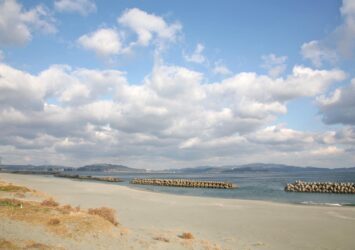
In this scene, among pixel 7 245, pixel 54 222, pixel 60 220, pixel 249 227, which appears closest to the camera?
pixel 7 245

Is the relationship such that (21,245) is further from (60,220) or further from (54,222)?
(60,220)

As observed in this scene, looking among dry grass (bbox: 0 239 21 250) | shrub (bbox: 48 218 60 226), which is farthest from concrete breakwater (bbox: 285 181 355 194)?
dry grass (bbox: 0 239 21 250)

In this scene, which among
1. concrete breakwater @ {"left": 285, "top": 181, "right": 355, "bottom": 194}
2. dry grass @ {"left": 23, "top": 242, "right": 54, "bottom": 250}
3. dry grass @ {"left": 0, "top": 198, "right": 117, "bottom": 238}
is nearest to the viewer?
dry grass @ {"left": 23, "top": 242, "right": 54, "bottom": 250}

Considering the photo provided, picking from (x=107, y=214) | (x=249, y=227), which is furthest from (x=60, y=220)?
(x=249, y=227)

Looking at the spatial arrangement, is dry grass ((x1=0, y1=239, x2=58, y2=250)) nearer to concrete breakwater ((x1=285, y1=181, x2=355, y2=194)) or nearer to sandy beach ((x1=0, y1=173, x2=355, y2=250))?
sandy beach ((x1=0, y1=173, x2=355, y2=250))

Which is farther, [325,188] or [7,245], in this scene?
[325,188]

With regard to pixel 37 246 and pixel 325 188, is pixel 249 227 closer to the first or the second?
pixel 37 246

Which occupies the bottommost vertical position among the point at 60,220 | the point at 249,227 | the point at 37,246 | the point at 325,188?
the point at 325,188

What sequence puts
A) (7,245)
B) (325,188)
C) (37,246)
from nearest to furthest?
(7,245)
(37,246)
(325,188)

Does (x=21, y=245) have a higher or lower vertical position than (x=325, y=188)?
higher

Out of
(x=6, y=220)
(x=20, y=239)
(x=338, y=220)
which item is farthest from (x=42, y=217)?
(x=338, y=220)

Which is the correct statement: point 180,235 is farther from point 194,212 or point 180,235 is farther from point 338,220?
point 338,220

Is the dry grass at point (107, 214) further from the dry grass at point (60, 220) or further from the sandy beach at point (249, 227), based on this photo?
the sandy beach at point (249, 227)

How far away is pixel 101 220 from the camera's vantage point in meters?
15.4
